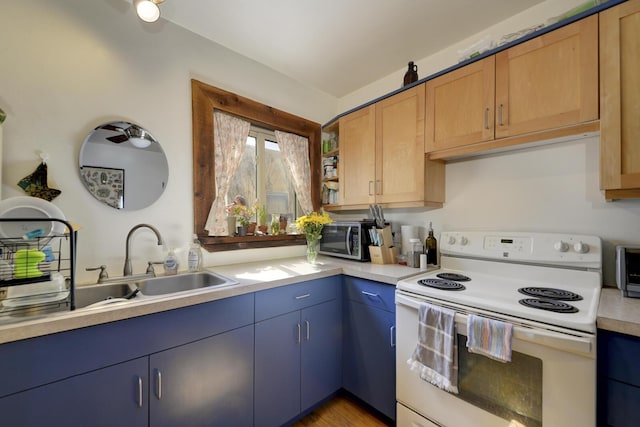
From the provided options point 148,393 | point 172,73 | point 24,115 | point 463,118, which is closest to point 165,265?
point 148,393

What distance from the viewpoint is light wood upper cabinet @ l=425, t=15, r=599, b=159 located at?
1200mm

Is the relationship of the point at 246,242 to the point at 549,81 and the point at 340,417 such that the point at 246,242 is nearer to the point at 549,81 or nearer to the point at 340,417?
the point at 340,417

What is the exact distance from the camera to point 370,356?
167cm

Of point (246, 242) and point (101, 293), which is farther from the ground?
point (246, 242)

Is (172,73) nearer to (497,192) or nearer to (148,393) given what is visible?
(148,393)

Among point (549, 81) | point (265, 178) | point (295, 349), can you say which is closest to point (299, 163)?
point (265, 178)

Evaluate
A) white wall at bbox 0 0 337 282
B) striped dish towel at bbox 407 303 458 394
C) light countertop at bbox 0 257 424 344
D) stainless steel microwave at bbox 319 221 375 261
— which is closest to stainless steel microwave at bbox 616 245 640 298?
striped dish towel at bbox 407 303 458 394

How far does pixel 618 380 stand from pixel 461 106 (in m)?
1.45

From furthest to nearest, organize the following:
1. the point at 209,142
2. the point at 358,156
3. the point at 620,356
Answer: the point at 358,156 → the point at 209,142 → the point at 620,356

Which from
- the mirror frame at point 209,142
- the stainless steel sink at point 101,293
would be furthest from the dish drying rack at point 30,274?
the mirror frame at point 209,142

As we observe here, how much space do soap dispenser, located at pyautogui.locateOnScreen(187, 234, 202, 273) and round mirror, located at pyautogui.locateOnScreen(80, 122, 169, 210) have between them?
38 centimetres

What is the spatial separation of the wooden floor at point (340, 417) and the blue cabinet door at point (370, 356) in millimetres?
108

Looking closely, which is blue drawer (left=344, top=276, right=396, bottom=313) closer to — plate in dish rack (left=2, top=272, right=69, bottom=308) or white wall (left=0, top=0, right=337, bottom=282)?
white wall (left=0, top=0, right=337, bottom=282)

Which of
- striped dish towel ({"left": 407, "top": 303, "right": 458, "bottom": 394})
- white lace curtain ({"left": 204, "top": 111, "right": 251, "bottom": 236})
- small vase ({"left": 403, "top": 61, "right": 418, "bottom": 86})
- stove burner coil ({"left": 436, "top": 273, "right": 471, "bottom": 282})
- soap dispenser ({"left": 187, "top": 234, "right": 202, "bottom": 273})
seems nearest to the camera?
striped dish towel ({"left": 407, "top": 303, "right": 458, "bottom": 394})
